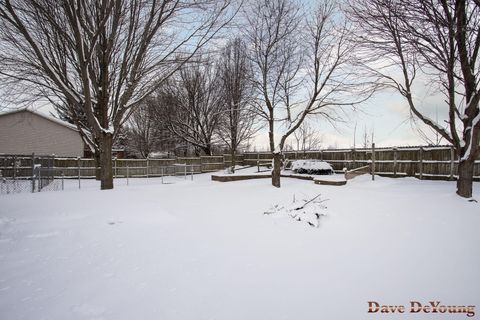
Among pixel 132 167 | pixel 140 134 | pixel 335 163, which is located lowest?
pixel 132 167

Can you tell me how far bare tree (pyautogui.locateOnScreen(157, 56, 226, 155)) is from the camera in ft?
96.8

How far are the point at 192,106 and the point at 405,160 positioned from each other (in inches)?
832

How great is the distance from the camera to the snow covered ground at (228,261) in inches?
128

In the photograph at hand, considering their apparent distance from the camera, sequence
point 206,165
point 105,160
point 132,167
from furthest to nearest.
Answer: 1. point 206,165
2. point 132,167
3. point 105,160

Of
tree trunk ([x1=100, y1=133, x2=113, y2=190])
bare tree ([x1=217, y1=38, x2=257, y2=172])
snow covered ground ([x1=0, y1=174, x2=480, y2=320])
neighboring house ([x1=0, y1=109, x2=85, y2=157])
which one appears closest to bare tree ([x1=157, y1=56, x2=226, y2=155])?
bare tree ([x1=217, y1=38, x2=257, y2=172])

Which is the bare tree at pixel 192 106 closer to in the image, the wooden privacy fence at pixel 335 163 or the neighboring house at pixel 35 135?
the wooden privacy fence at pixel 335 163

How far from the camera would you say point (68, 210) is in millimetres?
7113

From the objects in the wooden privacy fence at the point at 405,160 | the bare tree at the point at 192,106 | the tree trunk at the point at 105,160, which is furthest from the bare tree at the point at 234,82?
the tree trunk at the point at 105,160

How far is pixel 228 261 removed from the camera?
4539 millimetres

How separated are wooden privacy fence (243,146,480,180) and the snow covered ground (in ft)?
23.0

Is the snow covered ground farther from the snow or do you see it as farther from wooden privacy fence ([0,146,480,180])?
the snow

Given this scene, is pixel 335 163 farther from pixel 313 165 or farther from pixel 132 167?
pixel 132 167

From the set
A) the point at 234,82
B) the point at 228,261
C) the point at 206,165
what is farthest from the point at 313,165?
the point at 228,261

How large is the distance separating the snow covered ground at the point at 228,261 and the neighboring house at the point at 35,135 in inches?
821
